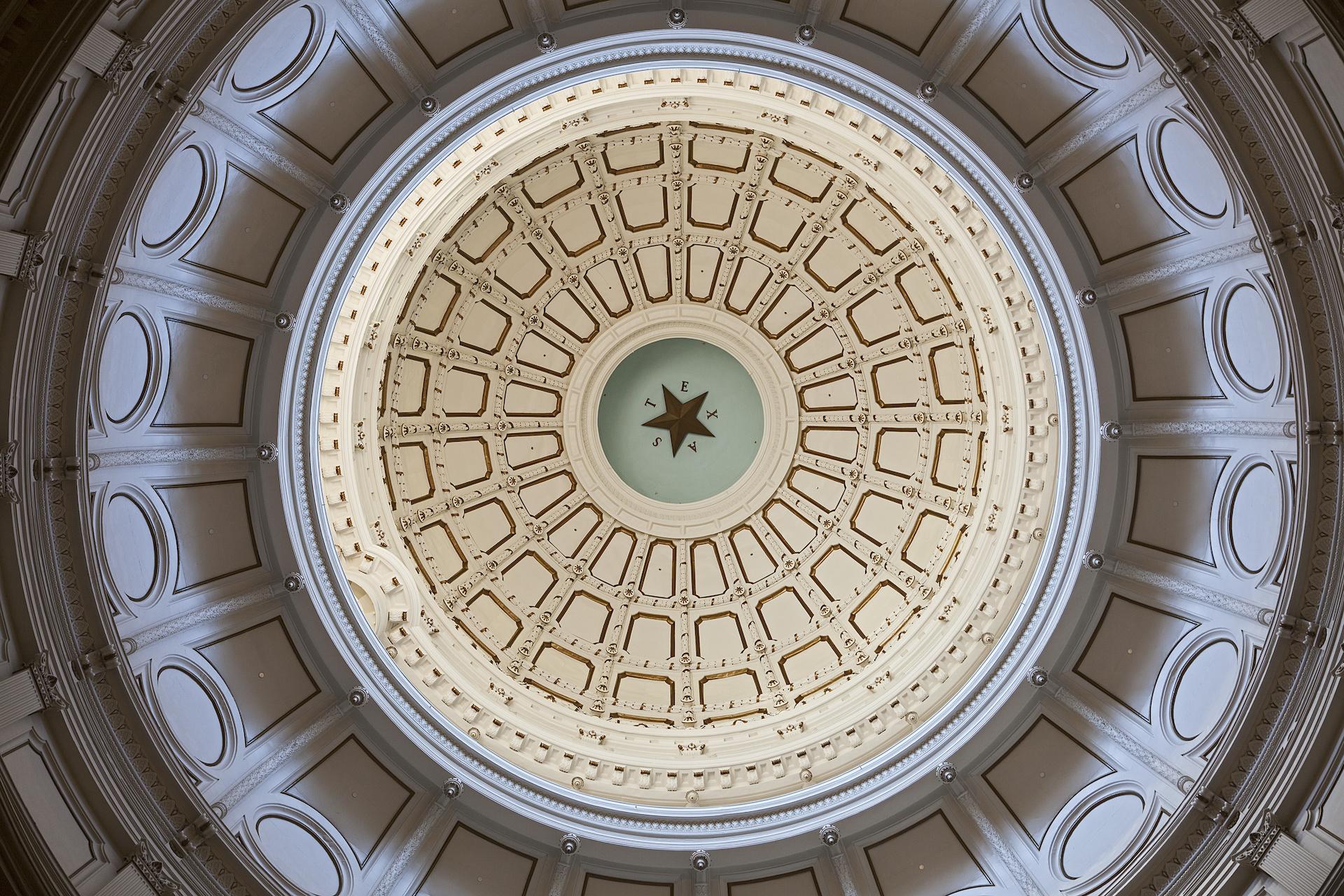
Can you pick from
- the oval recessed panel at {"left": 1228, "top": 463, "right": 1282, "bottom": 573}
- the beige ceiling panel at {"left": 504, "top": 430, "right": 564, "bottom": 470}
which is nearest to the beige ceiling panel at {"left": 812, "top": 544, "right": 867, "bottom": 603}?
the beige ceiling panel at {"left": 504, "top": 430, "right": 564, "bottom": 470}

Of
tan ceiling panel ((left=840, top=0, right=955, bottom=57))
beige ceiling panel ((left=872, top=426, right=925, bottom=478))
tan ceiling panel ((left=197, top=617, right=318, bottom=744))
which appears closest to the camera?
tan ceiling panel ((left=840, top=0, right=955, bottom=57))

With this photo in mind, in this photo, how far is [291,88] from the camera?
41.5ft

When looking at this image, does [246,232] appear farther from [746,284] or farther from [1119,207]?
[1119,207]

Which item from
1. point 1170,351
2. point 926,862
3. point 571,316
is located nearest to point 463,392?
point 571,316

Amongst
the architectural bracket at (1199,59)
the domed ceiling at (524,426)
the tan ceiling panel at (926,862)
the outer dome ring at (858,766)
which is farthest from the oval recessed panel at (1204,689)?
the architectural bracket at (1199,59)

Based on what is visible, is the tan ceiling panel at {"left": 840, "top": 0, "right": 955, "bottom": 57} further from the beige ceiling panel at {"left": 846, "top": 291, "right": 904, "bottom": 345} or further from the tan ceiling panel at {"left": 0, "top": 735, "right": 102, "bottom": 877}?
the tan ceiling panel at {"left": 0, "top": 735, "right": 102, "bottom": 877}

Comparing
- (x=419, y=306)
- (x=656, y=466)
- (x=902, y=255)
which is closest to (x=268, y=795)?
(x=419, y=306)

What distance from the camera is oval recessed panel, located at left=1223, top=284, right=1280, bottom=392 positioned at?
39.0ft

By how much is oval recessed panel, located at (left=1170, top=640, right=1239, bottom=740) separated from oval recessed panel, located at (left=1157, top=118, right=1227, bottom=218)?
6482 mm

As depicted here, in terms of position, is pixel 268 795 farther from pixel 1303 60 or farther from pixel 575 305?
pixel 1303 60

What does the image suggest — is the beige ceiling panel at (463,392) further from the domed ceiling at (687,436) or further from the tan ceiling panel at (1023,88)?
the tan ceiling panel at (1023,88)

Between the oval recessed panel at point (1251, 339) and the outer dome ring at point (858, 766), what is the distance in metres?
2.09

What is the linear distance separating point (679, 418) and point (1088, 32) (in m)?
13.0

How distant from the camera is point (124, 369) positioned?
12.2 m
